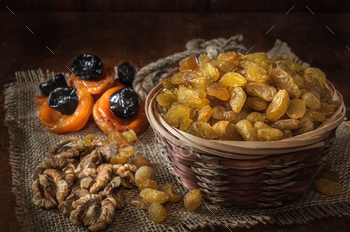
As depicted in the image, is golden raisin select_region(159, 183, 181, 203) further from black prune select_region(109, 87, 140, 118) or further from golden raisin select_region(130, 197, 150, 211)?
black prune select_region(109, 87, 140, 118)

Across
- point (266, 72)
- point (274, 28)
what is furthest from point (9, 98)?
point (274, 28)

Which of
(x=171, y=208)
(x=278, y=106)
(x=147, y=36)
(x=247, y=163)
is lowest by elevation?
(x=171, y=208)

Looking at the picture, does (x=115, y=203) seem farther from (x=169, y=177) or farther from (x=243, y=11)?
(x=243, y=11)

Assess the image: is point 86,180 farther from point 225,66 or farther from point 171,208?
point 225,66

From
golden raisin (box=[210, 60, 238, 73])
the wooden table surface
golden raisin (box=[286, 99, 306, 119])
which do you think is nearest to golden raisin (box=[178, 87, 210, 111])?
golden raisin (box=[210, 60, 238, 73])

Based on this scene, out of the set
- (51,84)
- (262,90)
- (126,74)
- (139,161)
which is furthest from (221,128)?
(51,84)

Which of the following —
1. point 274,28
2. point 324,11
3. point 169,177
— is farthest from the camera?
point 324,11
